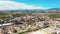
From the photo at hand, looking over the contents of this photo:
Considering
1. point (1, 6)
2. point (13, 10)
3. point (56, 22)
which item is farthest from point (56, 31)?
point (1, 6)

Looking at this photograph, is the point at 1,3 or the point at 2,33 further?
the point at 1,3

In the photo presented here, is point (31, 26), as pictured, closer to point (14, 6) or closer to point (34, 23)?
point (34, 23)

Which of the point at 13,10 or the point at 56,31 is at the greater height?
the point at 13,10

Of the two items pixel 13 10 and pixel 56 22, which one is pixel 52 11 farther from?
pixel 13 10

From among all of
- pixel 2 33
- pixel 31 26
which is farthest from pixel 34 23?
pixel 2 33

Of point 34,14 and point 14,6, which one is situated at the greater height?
point 14,6

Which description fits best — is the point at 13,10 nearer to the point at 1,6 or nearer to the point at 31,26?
the point at 1,6

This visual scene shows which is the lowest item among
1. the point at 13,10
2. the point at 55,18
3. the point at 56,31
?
the point at 56,31
